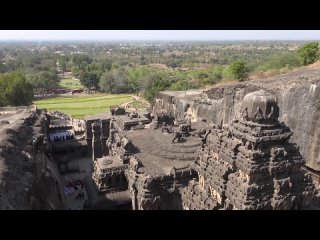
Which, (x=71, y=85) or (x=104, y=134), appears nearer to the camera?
(x=104, y=134)

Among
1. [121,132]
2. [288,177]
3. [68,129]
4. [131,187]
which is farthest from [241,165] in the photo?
[68,129]

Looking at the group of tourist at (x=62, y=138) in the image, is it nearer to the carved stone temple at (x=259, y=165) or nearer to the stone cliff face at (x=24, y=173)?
the stone cliff face at (x=24, y=173)

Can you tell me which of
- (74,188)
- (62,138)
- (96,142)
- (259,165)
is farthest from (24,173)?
(62,138)

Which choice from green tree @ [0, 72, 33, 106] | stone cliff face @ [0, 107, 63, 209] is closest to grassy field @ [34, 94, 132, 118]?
green tree @ [0, 72, 33, 106]

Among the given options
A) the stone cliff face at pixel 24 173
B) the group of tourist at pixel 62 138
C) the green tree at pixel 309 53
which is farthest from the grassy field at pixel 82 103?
the green tree at pixel 309 53

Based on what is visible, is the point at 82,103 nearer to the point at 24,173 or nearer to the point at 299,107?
the point at 24,173

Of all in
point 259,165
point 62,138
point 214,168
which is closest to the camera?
point 259,165
